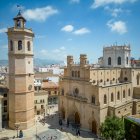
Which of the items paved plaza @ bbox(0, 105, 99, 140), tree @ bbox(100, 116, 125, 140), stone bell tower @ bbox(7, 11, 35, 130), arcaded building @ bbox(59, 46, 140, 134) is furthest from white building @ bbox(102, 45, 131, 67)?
tree @ bbox(100, 116, 125, 140)

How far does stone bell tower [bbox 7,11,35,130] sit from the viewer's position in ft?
117

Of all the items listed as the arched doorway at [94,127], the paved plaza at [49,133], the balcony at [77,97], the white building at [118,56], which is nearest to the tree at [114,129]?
the paved plaza at [49,133]

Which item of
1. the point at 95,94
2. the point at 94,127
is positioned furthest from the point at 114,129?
the point at 95,94

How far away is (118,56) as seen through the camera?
4972 cm

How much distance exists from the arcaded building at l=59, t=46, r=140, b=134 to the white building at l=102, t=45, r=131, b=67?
8.20 feet

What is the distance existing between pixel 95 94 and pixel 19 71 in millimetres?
15032

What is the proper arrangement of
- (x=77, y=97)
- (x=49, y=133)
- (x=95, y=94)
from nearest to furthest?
(x=49, y=133) → (x=95, y=94) → (x=77, y=97)

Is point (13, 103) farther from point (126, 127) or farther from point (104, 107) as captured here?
point (126, 127)

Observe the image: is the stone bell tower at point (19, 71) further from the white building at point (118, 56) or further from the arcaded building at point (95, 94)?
the white building at point (118, 56)

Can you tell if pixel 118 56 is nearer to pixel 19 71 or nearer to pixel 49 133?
pixel 19 71

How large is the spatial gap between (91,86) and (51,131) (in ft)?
37.4

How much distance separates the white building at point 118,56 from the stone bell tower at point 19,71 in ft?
73.9

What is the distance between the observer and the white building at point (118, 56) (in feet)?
162

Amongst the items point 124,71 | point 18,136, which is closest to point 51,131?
point 18,136
